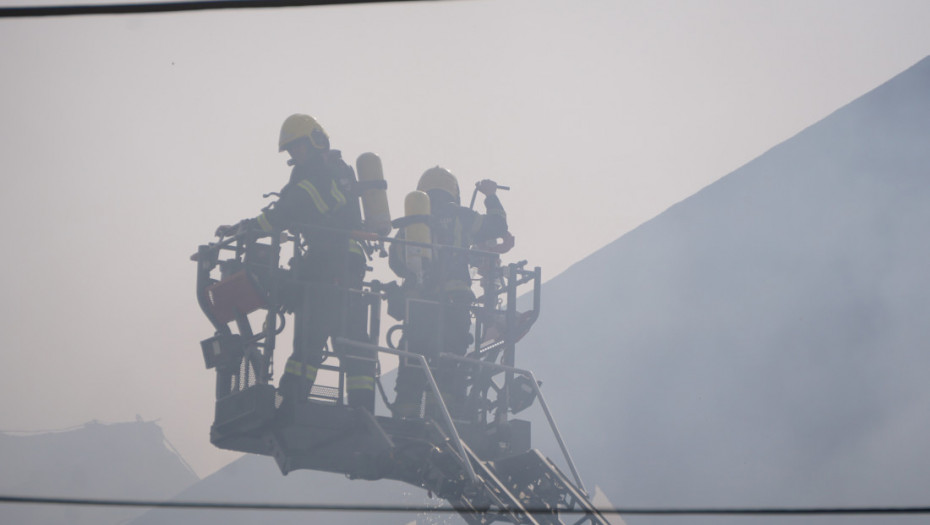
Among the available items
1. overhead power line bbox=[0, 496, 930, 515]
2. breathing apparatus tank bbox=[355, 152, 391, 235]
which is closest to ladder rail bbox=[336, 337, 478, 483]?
breathing apparatus tank bbox=[355, 152, 391, 235]

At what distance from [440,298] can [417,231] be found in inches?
25.7

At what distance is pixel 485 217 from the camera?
960cm

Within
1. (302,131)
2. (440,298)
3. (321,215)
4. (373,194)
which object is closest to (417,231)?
(373,194)

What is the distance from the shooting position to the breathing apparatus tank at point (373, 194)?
8602 mm

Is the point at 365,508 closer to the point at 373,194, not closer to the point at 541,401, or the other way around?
the point at 541,401

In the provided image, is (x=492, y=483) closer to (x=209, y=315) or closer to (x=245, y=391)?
(x=245, y=391)

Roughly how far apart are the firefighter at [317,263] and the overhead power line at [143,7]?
13.1 feet

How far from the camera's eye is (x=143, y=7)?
3842 millimetres

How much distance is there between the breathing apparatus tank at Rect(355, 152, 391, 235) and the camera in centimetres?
A: 860

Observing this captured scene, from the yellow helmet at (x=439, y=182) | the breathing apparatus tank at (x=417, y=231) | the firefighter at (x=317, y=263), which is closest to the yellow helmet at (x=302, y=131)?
the firefighter at (x=317, y=263)

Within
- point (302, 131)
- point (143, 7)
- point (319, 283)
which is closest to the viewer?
point (143, 7)

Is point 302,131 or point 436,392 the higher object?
point 302,131

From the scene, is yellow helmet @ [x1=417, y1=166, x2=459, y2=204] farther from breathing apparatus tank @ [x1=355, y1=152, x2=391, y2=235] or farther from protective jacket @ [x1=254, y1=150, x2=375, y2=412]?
protective jacket @ [x1=254, y1=150, x2=375, y2=412]

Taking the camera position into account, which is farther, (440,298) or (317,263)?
(440,298)
